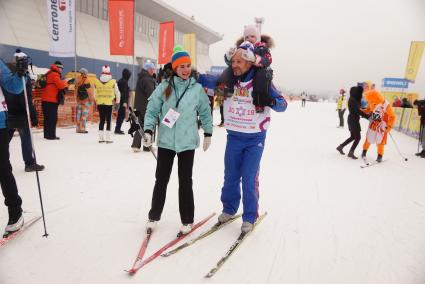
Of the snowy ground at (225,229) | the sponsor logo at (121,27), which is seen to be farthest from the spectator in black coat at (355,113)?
the sponsor logo at (121,27)

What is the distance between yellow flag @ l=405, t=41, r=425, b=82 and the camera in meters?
17.7

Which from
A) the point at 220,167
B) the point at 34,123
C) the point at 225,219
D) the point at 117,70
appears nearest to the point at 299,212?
the point at 225,219

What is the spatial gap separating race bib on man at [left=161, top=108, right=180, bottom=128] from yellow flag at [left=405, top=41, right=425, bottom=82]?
1989 centimetres

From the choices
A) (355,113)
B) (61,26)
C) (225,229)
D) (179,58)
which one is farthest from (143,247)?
(61,26)

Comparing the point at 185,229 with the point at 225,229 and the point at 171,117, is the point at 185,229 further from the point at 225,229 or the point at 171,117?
the point at 171,117

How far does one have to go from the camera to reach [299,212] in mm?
3928

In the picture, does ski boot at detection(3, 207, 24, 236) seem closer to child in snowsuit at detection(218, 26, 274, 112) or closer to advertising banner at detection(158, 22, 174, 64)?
child in snowsuit at detection(218, 26, 274, 112)

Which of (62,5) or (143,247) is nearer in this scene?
(143,247)

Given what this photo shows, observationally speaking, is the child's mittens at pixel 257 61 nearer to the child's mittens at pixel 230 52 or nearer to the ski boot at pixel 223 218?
the child's mittens at pixel 230 52

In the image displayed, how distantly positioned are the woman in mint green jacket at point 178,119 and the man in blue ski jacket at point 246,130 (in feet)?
1.01

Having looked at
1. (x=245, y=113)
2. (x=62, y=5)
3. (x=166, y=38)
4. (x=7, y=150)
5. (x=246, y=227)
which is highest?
(x=166, y=38)

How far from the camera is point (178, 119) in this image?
2920mm

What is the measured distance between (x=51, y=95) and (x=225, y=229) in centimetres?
643

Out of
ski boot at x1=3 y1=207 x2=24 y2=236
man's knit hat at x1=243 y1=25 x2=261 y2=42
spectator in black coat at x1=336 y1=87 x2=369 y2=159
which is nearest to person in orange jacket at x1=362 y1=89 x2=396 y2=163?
spectator in black coat at x1=336 y1=87 x2=369 y2=159
